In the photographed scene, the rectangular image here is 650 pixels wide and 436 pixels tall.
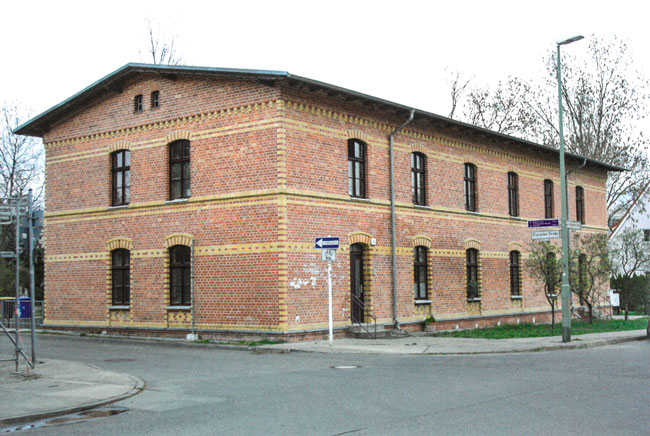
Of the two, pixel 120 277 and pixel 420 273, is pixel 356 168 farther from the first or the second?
pixel 120 277

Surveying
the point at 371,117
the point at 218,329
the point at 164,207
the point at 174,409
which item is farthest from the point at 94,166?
the point at 174,409

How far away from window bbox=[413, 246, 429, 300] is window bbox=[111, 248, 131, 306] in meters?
9.88

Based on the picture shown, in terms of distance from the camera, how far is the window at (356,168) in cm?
2284

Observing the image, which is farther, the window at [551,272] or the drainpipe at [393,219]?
the window at [551,272]

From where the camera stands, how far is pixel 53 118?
26234 mm

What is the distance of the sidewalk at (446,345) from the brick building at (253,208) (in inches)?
53.0

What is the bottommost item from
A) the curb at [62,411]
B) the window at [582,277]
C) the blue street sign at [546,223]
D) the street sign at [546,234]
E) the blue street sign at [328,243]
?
the curb at [62,411]

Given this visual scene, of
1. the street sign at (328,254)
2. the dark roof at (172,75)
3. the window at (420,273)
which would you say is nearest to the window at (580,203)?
the dark roof at (172,75)

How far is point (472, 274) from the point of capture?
28.0 metres

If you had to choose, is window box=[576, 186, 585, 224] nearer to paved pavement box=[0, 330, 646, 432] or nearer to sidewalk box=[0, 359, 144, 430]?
paved pavement box=[0, 330, 646, 432]

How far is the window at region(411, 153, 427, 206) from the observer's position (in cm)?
2539

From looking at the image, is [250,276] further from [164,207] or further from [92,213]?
[92,213]

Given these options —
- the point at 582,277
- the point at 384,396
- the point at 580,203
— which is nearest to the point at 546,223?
the point at 582,277

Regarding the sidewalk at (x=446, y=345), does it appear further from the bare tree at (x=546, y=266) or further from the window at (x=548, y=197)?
the window at (x=548, y=197)
